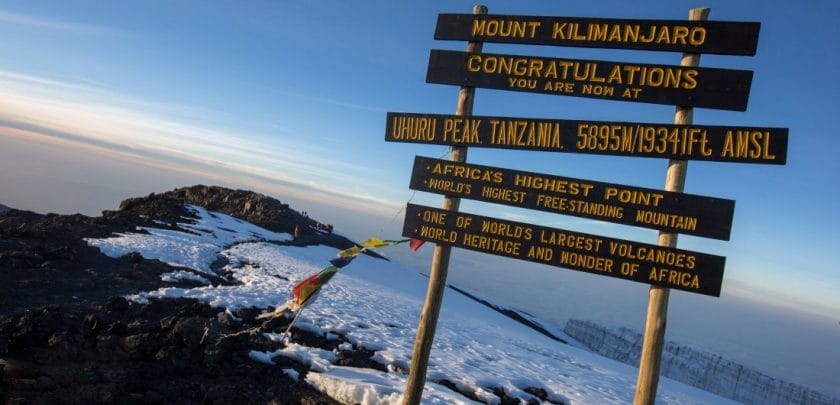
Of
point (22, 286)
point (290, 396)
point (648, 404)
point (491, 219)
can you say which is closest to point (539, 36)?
point (491, 219)

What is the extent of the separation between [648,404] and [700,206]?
2.55m

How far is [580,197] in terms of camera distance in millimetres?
6367

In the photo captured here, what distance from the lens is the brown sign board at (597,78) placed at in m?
5.88

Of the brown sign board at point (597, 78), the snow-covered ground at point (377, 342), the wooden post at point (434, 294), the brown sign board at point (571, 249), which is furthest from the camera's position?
the snow-covered ground at point (377, 342)

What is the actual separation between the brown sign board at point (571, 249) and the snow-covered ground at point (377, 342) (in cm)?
302

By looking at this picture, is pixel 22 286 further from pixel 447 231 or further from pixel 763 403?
pixel 763 403

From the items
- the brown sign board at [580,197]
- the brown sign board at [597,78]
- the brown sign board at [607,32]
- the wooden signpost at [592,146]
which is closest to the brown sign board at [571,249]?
the wooden signpost at [592,146]

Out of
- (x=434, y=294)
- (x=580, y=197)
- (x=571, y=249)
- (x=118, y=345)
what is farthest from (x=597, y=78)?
(x=118, y=345)

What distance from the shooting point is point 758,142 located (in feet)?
18.2

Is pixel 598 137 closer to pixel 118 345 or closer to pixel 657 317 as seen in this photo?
pixel 657 317

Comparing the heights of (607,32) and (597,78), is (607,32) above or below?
above

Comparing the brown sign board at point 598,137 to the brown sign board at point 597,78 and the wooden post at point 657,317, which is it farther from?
the brown sign board at point 597,78

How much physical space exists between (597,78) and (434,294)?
3.81 meters

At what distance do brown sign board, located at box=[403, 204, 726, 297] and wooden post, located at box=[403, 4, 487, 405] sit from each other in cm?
25
